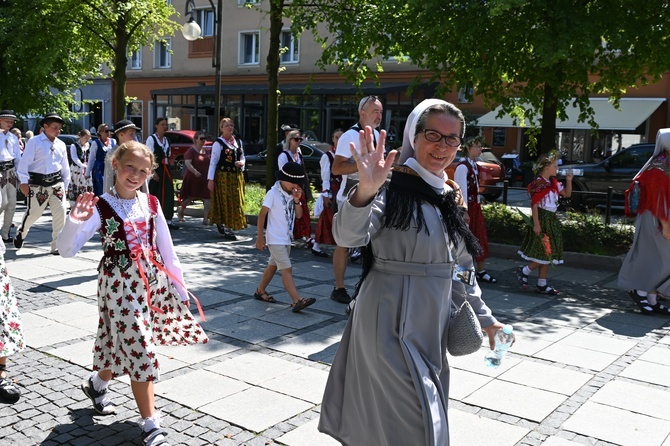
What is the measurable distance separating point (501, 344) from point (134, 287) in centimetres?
208

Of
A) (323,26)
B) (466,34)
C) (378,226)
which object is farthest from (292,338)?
(323,26)

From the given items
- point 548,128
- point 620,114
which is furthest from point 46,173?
point 620,114

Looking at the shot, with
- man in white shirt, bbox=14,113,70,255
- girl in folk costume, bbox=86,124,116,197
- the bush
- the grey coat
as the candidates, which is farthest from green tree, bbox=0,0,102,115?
the grey coat

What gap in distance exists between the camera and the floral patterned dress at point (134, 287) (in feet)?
13.1

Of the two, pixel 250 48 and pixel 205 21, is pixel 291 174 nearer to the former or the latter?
pixel 250 48

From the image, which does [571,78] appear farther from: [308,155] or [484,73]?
[308,155]

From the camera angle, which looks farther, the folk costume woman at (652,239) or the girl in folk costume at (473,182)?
the girl in folk costume at (473,182)

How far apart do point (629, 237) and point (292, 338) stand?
692 cm

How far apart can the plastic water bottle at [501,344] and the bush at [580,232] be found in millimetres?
7928

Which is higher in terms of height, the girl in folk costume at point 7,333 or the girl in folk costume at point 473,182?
the girl in folk costume at point 473,182

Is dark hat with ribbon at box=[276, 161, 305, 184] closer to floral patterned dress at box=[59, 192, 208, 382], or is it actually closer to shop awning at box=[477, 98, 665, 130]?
floral patterned dress at box=[59, 192, 208, 382]

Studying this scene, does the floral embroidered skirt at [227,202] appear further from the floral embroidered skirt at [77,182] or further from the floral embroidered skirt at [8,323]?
the floral embroidered skirt at [8,323]

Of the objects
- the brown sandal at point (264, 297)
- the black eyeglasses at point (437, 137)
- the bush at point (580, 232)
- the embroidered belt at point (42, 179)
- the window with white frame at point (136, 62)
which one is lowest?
the brown sandal at point (264, 297)

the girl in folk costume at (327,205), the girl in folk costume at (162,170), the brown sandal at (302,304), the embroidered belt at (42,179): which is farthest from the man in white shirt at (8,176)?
the brown sandal at (302,304)
